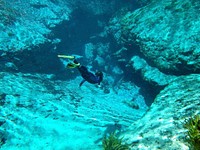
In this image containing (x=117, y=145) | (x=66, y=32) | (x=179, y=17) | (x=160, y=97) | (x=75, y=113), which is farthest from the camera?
(x=66, y=32)

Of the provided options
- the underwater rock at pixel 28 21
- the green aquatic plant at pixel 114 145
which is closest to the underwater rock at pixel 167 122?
the green aquatic plant at pixel 114 145

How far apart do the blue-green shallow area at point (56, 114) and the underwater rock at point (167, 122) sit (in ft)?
4.58

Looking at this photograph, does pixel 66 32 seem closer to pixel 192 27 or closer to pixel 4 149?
pixel 192 27

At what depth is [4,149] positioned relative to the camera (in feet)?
19.0

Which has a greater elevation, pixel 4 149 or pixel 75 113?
pixel 75 113

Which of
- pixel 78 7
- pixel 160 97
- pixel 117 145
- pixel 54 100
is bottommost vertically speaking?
pixel 117 145

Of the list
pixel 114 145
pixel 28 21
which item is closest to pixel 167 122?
pixel 114 145

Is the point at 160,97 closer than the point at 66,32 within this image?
Yes

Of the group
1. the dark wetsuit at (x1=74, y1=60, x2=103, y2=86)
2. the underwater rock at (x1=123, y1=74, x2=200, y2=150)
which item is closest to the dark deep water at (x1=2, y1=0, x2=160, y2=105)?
the underwater rock at (x1=123, y1=74, x2=200, y2=150)

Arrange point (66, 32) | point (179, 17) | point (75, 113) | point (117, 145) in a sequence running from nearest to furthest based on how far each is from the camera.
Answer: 1. point (117, 145)
2. point (75, 113)
3. point (179, 17)
4. point (66, 32)

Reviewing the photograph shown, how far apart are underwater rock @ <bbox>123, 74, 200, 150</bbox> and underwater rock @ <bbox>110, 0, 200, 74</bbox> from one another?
1612 mm

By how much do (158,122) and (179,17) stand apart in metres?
6.16

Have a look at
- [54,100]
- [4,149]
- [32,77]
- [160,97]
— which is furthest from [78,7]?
[4,149]

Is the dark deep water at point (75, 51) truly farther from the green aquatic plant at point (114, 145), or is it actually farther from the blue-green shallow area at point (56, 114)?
the green aquatic plant at point (114, 145)
